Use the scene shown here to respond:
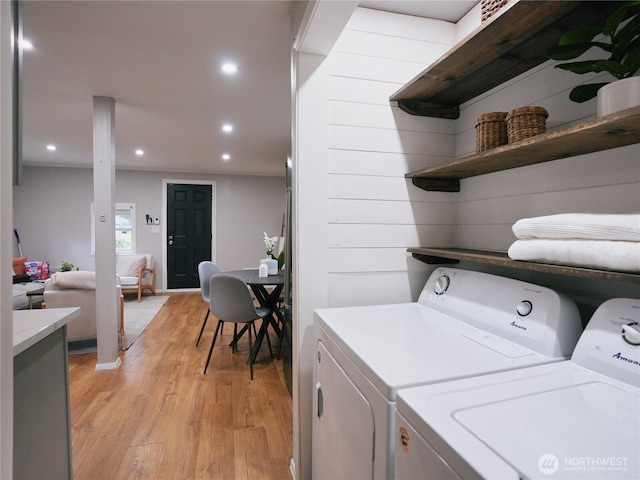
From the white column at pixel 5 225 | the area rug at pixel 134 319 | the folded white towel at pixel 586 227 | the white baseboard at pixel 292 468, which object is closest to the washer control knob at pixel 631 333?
the folded white towel at pixel 586 227

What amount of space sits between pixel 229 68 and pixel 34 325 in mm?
2143

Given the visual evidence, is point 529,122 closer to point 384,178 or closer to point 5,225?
point 384,178

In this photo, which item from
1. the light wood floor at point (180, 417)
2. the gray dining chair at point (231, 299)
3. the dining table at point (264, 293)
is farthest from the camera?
the dining table at point (264, 293)

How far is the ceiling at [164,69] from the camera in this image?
5.99 feet

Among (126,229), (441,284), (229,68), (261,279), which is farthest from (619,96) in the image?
(126,229)

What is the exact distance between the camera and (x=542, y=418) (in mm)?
658

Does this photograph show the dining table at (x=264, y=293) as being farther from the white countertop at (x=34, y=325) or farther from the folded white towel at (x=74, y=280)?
the white countertop at (x=34, y=325)

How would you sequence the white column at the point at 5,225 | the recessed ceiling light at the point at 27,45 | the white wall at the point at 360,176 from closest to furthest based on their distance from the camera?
the white column at the point at 5,225 → the white wall at the point at 360,176 → the recessed ceiling light at the point at 27,45

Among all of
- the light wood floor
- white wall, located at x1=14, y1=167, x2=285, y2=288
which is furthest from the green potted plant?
white wall, located at x1=14, y1=167, x2=285, y2=288

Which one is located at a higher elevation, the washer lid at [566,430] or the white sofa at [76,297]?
the washer lid at [566,430]

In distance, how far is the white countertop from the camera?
1.00m

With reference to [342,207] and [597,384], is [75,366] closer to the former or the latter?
[342,207]

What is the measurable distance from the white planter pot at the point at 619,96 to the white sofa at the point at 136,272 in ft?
20.1

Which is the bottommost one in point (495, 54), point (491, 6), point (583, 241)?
point (583, 241)
